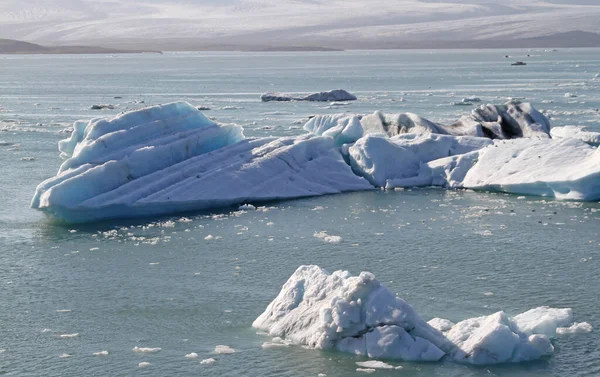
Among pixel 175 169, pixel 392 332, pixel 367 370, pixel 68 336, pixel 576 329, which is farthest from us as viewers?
pixel 175 169

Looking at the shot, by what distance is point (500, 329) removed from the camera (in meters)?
9.01

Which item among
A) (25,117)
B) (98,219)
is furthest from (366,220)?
(25,117)

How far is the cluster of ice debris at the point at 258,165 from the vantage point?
54.3ft

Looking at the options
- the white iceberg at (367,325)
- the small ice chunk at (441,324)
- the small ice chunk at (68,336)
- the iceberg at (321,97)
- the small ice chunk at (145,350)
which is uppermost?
the white iceberg at (367,325)

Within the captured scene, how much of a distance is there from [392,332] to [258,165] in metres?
9.56

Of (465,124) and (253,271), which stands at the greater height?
(465,124)

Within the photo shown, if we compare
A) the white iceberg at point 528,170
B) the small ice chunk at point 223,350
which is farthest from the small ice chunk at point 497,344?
the white iceberg at point 528,170

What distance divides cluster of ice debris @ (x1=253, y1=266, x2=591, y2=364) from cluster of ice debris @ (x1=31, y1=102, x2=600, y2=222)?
25.2ft

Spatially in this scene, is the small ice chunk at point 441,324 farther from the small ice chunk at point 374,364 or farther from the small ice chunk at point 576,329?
the small ice chunk at point 576,329

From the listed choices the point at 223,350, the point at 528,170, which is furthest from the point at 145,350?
the point at 528,170

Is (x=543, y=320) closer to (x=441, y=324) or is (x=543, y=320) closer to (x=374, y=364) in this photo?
(x=441, y=324)

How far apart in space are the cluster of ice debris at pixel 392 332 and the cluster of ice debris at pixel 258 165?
7.68 meters

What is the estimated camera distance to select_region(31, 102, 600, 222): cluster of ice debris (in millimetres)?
16547

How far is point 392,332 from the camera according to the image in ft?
29.7
